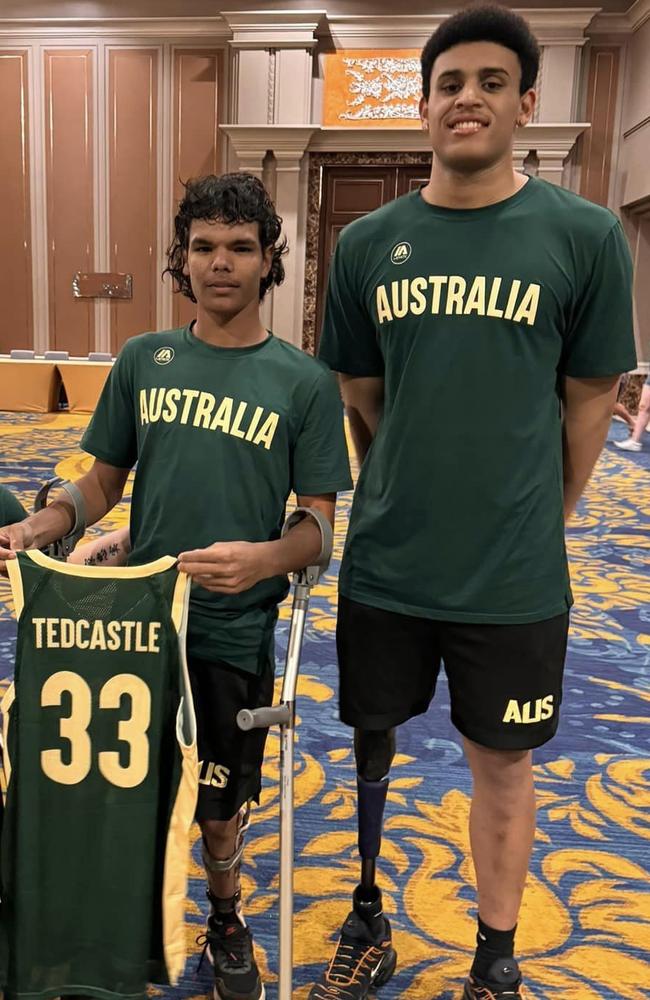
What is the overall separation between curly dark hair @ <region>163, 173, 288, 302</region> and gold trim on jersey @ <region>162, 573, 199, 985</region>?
0.58m

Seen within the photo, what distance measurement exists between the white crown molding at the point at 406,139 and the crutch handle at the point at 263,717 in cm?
942

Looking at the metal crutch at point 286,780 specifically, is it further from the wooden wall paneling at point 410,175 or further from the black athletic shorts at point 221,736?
the wooden wall paneling at point 410,175

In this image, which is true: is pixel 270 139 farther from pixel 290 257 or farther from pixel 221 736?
pixel 221 736

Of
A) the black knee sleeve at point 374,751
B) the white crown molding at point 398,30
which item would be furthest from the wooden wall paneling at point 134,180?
the black knee sleeve at point 374,751

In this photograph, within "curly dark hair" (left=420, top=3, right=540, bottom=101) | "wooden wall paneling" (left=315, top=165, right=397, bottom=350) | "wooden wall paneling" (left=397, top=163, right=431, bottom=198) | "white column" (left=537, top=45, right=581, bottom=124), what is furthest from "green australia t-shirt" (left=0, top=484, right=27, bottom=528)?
"white column" (left=537, top=45, right=581, bottom=124)

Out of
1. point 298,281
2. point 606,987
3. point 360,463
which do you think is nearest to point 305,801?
point 606,987

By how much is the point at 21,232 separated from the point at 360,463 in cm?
1046

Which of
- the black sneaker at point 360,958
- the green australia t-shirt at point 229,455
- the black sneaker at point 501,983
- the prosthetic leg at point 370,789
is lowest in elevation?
the black sneaker at point 360,958

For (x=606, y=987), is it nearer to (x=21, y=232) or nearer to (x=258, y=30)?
(x=258, y=30)

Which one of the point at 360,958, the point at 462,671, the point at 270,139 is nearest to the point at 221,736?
the point at 462,671

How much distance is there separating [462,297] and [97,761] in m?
0.87

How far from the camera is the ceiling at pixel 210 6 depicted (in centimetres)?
932

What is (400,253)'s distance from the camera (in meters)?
1.35

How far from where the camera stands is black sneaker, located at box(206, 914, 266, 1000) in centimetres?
150
